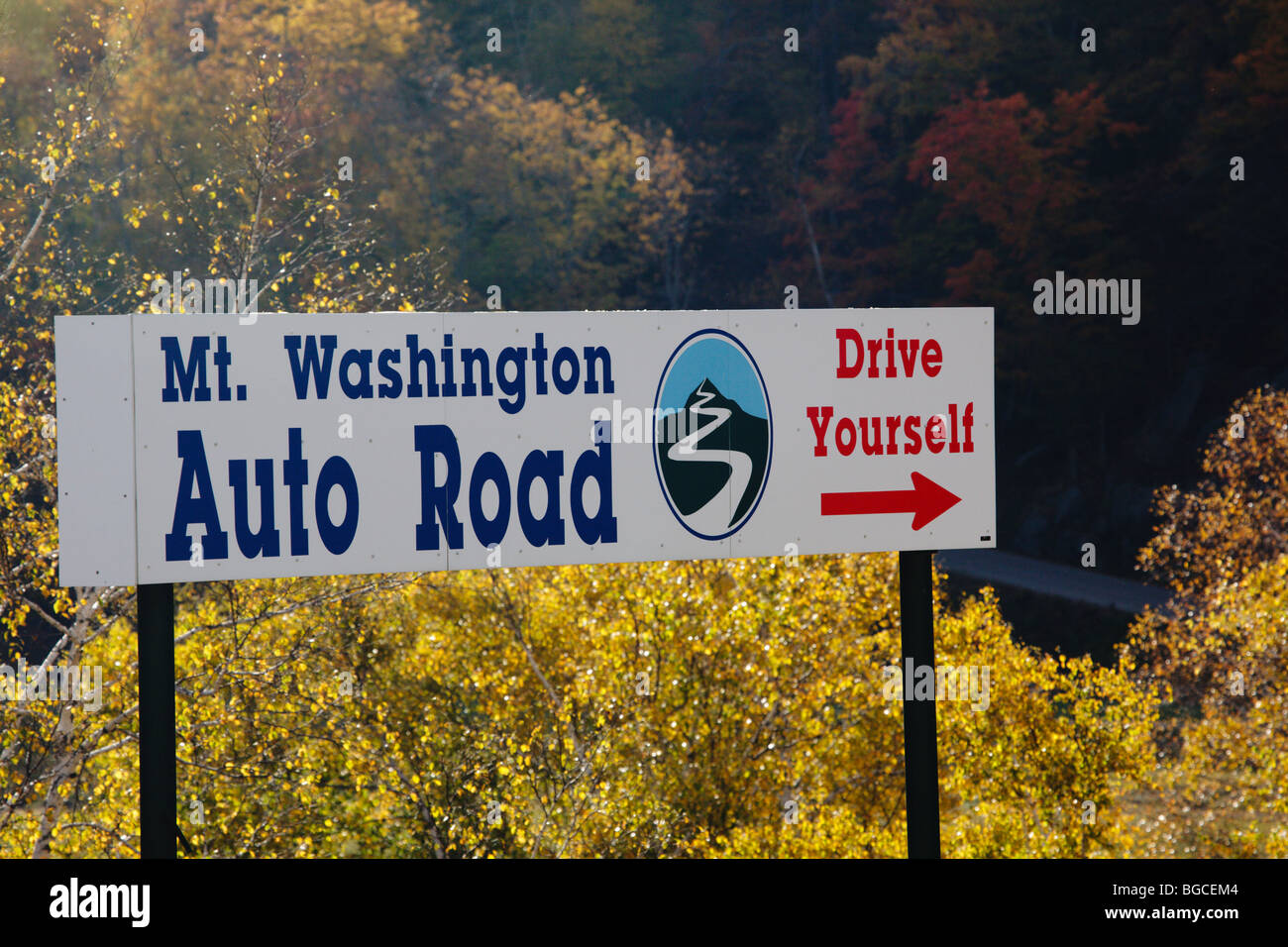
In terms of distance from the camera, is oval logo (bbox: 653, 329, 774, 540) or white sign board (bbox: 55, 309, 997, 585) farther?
oval logo (bbox: 653, 329, 774, 540)

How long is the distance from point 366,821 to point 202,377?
10353 mm

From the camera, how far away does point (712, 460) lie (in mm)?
6285

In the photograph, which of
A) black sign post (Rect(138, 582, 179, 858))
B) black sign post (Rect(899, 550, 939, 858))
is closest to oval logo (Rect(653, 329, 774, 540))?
black sign post (Rect(899, 550, 939, 858))

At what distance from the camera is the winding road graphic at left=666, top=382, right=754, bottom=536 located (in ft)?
20.5

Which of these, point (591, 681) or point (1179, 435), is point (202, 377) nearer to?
point (591, 681)

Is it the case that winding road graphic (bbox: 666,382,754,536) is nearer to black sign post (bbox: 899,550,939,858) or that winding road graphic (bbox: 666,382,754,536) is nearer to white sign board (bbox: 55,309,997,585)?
white sign board (bbox: 55,309,997,585)

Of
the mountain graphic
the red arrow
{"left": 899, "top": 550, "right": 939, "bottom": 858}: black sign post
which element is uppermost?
the mountain graphic

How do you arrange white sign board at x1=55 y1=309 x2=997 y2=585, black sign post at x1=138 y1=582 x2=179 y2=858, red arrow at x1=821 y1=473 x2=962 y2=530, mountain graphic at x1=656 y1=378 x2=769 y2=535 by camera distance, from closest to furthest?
black sign post at x1=138 y1=582 x2=179 y2=858 < white sign board at x1=55 y1=309 x2=997 y2=585 < mountain graphic at x1=656 y1=378 x2=769 y2=535 < red arrow at x1=821 y1=473 x2=962 y2=530

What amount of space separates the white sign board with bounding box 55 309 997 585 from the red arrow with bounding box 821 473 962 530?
0.01 meters

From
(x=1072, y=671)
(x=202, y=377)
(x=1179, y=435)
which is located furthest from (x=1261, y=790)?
(x=1179, y=435)

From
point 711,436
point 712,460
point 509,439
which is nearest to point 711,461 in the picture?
point 712,460

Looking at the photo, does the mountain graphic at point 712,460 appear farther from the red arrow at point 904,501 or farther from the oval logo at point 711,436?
the red arrow at point 904,501

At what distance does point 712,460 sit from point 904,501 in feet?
3.37

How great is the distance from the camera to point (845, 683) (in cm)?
1512
